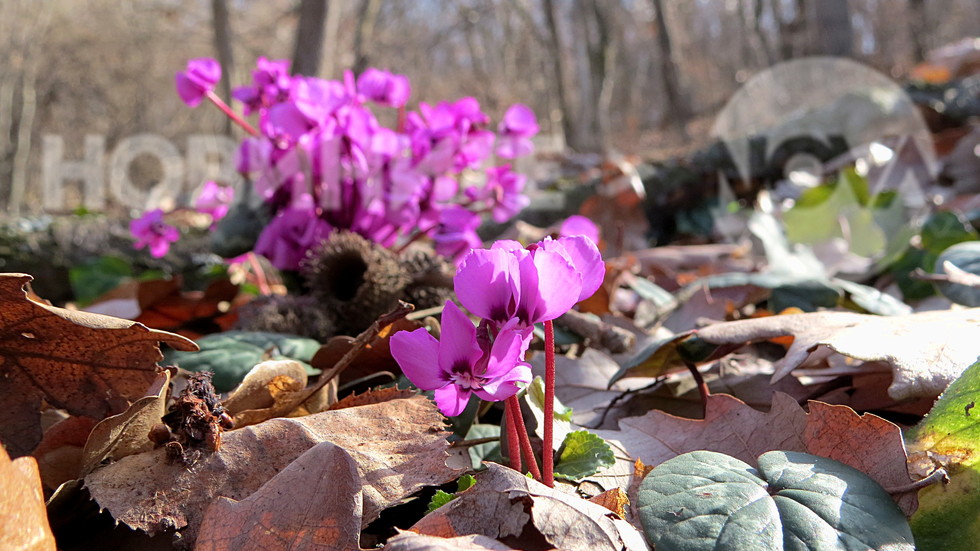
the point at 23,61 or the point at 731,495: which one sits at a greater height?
the point at 731,495

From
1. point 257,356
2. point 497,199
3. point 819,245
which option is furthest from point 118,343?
point 819,245

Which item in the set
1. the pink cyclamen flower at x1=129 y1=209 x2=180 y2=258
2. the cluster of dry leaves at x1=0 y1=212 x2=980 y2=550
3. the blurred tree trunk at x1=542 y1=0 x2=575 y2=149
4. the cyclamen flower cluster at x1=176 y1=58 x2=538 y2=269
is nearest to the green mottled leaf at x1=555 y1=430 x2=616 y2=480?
the cluster of dry leaves at x1=0 y1=212 x2=980 y2=550

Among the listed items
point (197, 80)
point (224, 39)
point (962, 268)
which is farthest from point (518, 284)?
point (224, 39)

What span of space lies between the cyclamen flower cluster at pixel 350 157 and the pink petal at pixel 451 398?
2.97 ft

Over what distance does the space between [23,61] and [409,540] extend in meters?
12.3

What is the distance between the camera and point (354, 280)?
1.44 m

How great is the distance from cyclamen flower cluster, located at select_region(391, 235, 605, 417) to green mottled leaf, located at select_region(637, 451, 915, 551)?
0.19 metres

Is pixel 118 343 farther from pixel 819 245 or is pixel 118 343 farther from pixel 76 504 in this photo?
pixel 819 245

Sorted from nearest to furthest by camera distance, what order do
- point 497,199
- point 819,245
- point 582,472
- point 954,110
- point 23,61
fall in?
1. point 582,472
2. point 497,199
3. point 819,245
4. point 954,110
5. point 23,61

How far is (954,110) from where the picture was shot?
364 centimetres

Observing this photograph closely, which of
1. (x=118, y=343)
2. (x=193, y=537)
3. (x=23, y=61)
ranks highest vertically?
(x=118, y=343)

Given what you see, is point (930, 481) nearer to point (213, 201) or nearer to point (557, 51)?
point (213, 201)

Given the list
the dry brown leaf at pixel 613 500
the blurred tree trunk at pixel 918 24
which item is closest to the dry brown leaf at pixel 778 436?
the dry brown leaf at pixel 613 500

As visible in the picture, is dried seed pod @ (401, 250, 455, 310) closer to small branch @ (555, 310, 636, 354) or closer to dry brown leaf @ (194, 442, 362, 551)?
small branch @ (555, 310, 636, 354)
